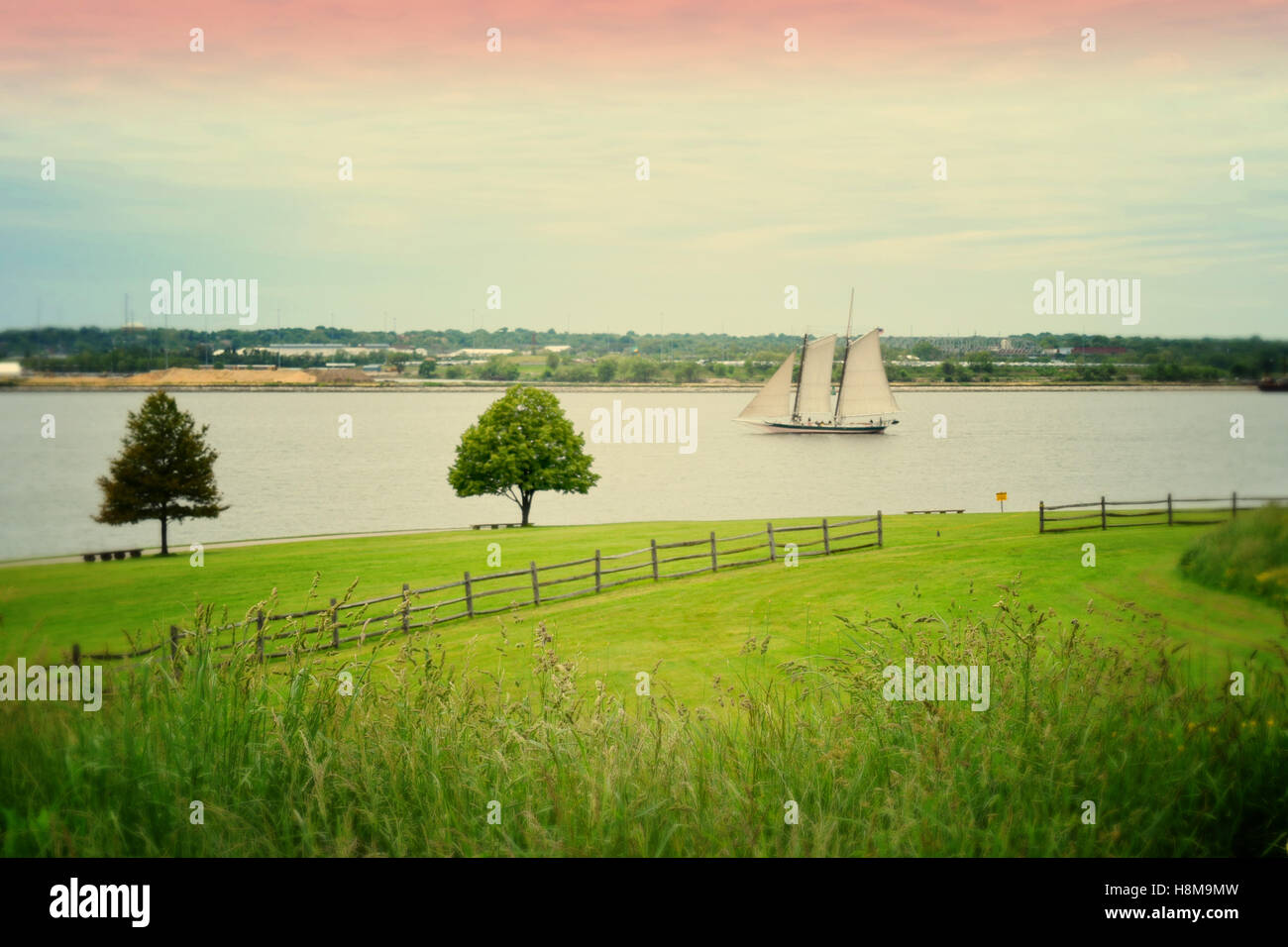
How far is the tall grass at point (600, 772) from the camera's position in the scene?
2.95 meters

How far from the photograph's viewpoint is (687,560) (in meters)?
15.1

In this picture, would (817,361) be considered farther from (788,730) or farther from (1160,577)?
(788,730)

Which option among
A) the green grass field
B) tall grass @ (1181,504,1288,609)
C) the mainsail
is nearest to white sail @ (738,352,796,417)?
the mainsail

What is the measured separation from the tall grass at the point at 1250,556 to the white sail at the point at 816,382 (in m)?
40.1

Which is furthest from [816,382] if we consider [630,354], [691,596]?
[691,596]

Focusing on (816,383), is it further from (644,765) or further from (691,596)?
(644,765)

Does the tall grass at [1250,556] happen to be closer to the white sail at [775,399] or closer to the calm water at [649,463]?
the calm water at [649,463]

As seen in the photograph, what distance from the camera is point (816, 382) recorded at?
50.3m

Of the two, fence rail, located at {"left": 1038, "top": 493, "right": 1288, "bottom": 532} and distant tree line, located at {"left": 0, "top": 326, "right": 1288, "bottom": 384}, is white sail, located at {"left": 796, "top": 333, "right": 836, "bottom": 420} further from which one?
distant tree line, located at {"left": 0, "top": 326, "right": 1288, "bottom": 384}

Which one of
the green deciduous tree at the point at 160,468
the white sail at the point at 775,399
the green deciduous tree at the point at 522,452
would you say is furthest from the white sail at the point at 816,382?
the green deciduous tree at the point at 160,468

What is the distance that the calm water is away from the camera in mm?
7469

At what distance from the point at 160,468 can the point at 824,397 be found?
133 ft

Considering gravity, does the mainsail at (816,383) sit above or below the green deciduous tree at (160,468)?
above

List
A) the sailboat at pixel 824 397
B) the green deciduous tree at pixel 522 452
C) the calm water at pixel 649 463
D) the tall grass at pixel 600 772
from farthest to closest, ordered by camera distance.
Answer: the sailboat at pixel 824 397, the green deciduous tree at pixel 522 452, the calm water at pixel 649 463, the tall grass at pixel 600 772
